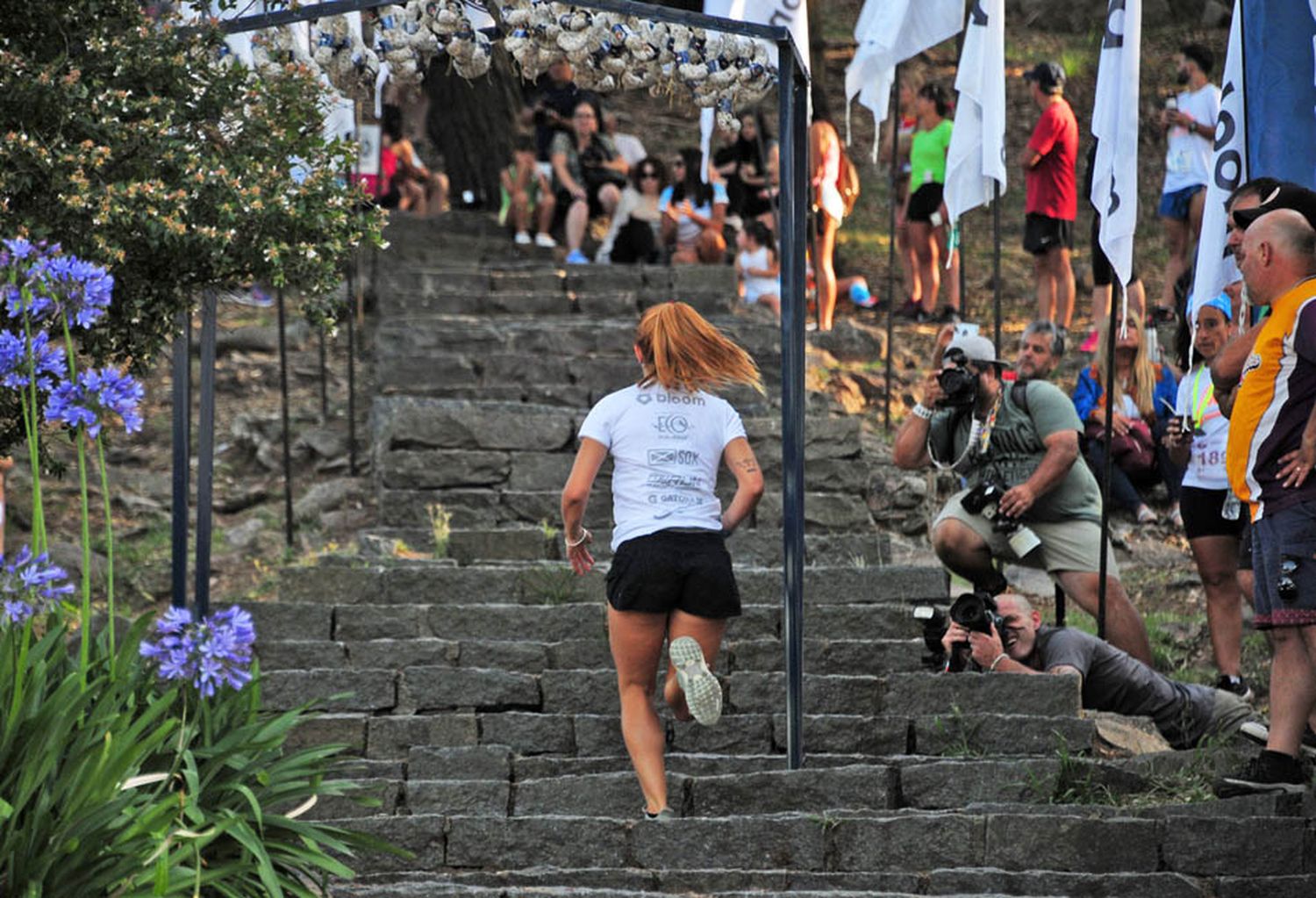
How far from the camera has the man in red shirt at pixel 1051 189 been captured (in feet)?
35.6

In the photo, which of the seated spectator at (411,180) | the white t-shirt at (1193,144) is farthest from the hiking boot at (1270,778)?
the seated spectator at (411,180)

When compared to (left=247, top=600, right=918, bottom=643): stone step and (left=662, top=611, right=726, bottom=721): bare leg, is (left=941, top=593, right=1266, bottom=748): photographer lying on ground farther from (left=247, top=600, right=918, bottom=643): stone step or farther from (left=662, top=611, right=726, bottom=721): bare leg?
(left=662, top=611, right=726, bottom=721): bare leg

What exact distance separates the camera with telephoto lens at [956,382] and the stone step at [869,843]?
2.25m

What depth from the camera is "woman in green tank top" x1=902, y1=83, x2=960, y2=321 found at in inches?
482

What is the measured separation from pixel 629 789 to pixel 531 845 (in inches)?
24.4

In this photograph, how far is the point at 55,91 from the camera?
18.4ft

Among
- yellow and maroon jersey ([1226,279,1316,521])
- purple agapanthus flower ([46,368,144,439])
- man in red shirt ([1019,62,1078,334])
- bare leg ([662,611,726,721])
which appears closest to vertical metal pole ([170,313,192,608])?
bare leg ([662,611,726,721])

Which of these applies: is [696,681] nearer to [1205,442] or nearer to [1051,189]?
[1205,442]

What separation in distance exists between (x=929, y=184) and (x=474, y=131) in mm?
4805

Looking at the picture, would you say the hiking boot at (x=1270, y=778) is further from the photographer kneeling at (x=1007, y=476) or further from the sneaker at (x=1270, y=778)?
the photographer kneeling at (x=1007, y=476)

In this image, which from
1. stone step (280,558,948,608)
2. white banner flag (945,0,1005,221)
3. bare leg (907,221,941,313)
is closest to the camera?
stone step (280,558,948,608)

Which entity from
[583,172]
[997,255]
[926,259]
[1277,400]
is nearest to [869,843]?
[1277,400]

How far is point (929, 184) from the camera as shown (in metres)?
12.3

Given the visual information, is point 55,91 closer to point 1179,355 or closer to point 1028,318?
point 1179,355
